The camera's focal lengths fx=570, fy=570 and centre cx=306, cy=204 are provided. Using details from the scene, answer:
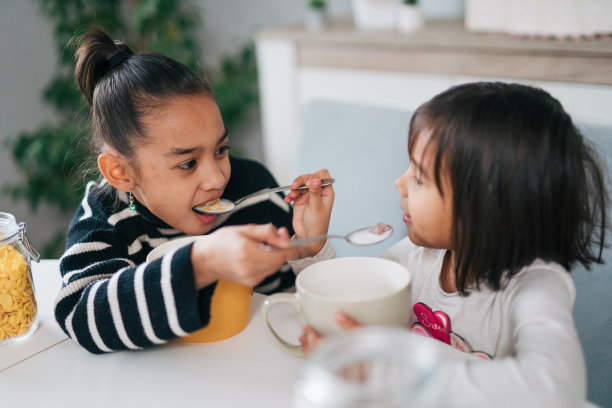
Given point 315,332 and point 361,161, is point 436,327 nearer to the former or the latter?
point 315,332

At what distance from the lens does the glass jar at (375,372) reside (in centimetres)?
38

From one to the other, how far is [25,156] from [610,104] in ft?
7.20

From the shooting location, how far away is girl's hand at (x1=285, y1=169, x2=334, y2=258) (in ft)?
3.40

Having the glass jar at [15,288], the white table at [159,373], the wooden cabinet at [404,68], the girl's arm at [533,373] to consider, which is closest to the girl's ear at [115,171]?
the glass jar at [15,288]

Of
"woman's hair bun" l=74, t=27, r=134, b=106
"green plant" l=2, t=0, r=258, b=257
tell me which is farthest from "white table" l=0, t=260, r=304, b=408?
"green plant" l=2, t=0, r=258, b=257

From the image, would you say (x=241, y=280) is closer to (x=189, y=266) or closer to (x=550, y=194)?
(x=189, y=266)

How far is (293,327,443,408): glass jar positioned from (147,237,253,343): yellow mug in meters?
0.34

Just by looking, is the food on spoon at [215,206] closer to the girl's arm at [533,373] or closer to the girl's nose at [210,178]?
the girl's nose at [210,178]

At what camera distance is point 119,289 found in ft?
2.48

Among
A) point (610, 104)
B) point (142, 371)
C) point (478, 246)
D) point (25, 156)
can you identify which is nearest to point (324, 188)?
point (478, 246)

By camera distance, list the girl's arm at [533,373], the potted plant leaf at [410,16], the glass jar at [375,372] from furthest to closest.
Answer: the potted plant leaf at [410,16]
the girl's arm at [533,373]
the glass jar at [375,372]

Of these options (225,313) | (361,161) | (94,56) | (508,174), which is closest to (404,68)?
(361,161)

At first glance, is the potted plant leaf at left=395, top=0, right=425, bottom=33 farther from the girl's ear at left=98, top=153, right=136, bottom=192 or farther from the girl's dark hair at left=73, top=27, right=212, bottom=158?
the girl's ear at left=98, top=153, right=136, bottom=192

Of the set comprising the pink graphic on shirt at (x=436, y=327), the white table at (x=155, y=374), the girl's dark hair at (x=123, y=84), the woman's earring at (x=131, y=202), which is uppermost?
the girl's dark hair at (x=123, y=84)
